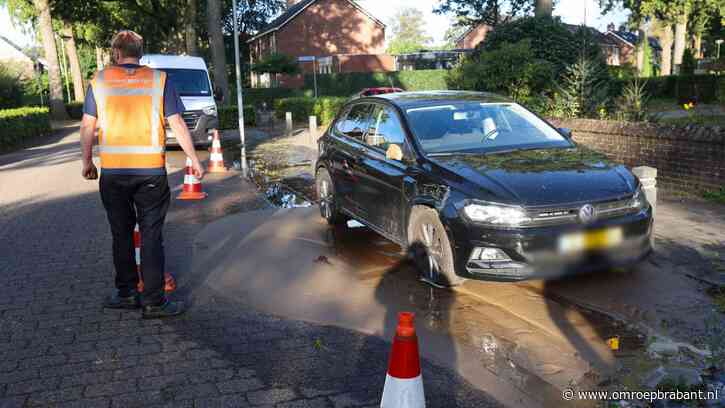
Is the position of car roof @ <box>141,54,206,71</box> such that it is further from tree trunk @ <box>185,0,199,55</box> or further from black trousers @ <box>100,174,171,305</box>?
tree trunk @ <box>185,0,199,55</box>

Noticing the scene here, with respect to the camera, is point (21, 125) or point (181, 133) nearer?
point (181, 133)

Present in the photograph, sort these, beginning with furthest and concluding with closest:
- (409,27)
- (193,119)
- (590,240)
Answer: (409,27) < (193,119) < (590,240)

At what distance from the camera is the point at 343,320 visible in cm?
498

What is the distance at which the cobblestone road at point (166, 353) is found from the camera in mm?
3707

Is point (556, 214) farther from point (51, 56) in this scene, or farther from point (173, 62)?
point (51, 56)

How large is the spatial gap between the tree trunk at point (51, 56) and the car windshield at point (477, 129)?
34333 mm

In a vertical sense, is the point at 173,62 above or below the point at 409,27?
below

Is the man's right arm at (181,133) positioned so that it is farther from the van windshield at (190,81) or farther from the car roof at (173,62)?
the car roof at (173,62)

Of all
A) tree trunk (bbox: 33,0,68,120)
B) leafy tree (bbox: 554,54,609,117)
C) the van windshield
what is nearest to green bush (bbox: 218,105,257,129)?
the van windshield

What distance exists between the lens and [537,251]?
197 inches

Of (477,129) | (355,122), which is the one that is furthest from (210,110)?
(477,129)

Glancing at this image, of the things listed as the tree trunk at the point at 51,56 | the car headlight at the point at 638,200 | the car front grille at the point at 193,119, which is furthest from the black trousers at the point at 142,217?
the tree trunk at the point at 51,56

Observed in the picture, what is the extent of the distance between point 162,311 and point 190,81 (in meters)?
14.7

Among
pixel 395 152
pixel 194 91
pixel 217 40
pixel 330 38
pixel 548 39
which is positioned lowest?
pixel 395 152
